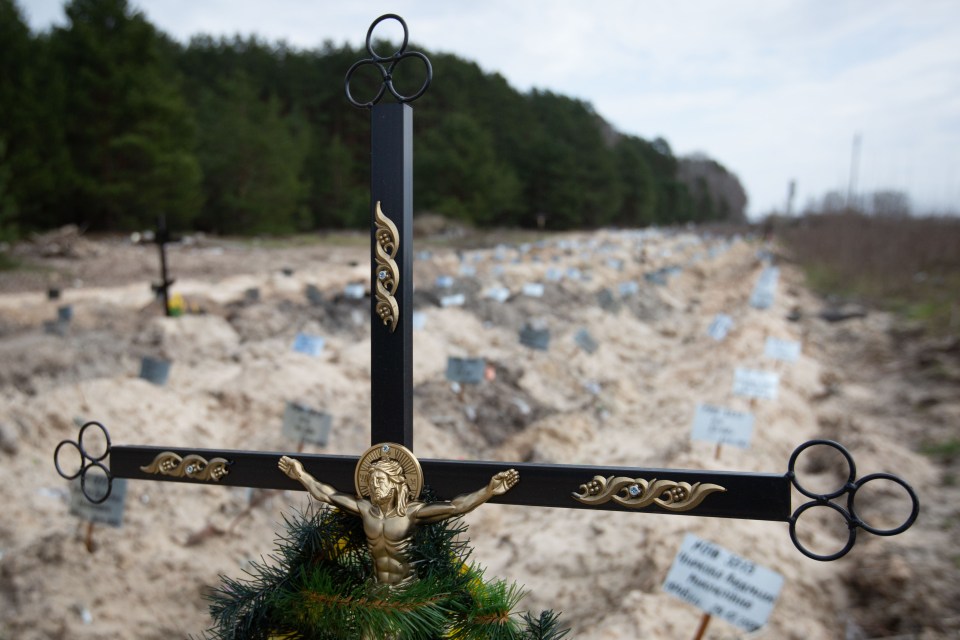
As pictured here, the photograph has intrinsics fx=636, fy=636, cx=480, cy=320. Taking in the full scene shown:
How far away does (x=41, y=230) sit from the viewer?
22.8 metres

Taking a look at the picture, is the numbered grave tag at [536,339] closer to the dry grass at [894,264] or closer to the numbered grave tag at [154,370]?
the numbered grave tag at [154,370]

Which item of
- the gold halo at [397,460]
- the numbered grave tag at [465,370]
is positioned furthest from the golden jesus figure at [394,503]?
the numbered grave tag at [465,370]

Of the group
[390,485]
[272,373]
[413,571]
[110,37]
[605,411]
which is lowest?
[605,411]

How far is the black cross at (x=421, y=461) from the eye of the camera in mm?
1453

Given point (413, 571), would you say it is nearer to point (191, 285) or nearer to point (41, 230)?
point (191, 285)

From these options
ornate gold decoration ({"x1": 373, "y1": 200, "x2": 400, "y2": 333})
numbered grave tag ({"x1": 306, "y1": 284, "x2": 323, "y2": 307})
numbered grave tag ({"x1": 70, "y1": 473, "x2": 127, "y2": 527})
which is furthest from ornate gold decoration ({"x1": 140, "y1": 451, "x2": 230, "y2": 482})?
numbered grave tag ({"x1": 306, "y1": 284, "x2": 323, "y2": 307})

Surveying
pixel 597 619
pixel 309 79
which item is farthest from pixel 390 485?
pixel 309 79

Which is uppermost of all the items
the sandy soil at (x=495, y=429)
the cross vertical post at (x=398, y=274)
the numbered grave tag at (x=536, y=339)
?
the cross vertical post at (x=398, y=274)

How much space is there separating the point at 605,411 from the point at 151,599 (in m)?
5.62

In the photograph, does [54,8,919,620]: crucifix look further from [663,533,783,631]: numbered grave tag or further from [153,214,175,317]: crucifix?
[153,214,175,317]: crucifix

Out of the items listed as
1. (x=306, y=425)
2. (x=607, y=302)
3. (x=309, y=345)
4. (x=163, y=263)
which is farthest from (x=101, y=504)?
(x=607, y=302)

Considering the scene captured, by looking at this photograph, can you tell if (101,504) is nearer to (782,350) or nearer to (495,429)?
(495,429)

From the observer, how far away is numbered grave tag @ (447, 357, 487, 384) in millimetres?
6406

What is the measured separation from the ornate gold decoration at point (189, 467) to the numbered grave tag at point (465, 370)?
15.2 feet
